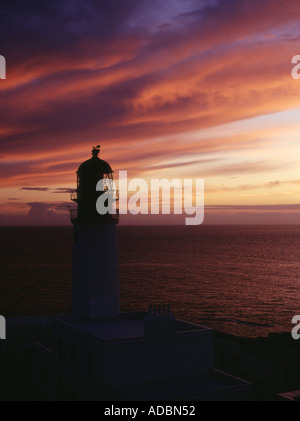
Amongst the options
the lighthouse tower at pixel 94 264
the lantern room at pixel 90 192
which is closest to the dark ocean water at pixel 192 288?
the lighthouse tower at pixel 94 264

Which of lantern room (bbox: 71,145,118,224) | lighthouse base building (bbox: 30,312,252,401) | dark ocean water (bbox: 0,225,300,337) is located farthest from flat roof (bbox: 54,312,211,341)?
dark ocean water (bbox: 0,225,300,337)

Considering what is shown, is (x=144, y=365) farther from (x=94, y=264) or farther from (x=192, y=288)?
(x=192, y=288)

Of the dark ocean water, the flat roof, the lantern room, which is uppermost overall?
the lantern room

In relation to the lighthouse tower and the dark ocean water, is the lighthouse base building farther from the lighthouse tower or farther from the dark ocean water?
the dark ocean water

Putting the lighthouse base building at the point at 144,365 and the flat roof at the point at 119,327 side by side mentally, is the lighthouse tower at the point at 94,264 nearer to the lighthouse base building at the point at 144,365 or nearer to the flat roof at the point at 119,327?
the flat roof at the point at 119,327

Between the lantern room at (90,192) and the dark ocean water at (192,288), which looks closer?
the lantern room at (90,192)

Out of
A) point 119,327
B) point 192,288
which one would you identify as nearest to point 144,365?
point 119,327

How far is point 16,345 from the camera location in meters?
28.9

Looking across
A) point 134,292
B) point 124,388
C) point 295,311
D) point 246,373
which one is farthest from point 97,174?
point 134,292

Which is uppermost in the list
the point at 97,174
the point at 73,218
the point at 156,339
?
the point at 97,174

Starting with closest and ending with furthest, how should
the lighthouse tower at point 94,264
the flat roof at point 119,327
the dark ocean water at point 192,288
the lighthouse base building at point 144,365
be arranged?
the lighthouse base building at point 144,365
the flat roof at point 119,327
the lighthouse tower at point 94,264
the dark ocean water at point 192,288

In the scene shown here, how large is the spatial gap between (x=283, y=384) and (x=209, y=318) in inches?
1165
